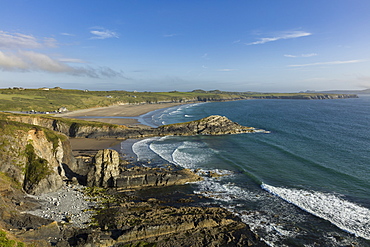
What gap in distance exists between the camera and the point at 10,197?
1961cm

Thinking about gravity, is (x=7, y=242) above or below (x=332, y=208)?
above

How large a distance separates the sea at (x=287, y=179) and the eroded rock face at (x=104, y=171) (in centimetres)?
959

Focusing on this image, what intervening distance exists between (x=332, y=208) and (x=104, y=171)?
26229 millimetres

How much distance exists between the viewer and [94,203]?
74.1ft

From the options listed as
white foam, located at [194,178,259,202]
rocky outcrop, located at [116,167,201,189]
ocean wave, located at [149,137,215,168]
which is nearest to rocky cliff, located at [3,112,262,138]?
ocean wave, located at [149,137,215,168]

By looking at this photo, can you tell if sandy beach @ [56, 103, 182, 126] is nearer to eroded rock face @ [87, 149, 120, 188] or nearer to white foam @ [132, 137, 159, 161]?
white foam @ [132, 137, 159, 161]

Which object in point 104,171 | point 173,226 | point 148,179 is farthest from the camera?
point 148,179

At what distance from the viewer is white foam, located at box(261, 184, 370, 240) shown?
20062 mm

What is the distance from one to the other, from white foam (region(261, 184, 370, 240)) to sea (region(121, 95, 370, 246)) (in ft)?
0.27

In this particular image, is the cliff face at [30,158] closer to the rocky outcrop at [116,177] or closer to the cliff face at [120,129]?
the rocky outcrop at [116,177]

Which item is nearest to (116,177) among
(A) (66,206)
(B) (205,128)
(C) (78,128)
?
(A) (66,206)

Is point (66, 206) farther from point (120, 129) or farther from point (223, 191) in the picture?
point (120, 129)

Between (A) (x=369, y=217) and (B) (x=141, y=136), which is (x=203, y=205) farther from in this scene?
(B) (x=141, y=136)

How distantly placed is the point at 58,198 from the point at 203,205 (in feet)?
49.3
